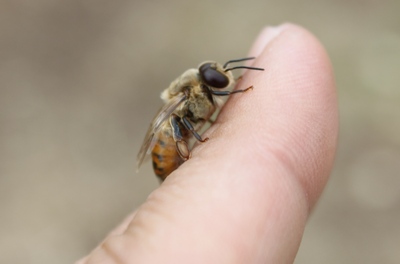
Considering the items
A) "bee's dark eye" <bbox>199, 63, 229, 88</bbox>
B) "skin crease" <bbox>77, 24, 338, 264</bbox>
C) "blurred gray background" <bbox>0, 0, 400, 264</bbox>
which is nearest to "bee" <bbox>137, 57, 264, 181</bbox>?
"bee's dark eye" <bbox>199, 63, 229, 88</bbox>

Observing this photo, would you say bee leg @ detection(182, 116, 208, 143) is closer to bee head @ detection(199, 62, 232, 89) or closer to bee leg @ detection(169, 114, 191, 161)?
bee leg @ detection(169, 114, 191, 161)

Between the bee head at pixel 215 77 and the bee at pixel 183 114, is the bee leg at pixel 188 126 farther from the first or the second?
the bee head at pixel 215 77

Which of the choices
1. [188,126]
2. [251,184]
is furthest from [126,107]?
[251,184]

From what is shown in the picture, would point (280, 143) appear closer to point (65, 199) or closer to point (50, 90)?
point (65, 199)

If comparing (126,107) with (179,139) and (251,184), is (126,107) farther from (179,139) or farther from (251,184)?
(251,184)

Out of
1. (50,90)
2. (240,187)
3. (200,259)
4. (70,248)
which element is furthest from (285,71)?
(50,90)

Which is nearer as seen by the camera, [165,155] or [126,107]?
[165,155]
